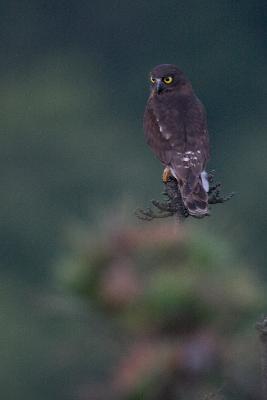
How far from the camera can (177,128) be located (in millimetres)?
5641

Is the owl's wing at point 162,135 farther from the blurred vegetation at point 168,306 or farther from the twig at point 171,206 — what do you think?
the blurred vegetation at point 168,306

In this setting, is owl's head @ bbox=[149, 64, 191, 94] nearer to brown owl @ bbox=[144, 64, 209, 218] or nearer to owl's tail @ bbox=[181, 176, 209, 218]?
brown owl @ bbox=[144, 64, 209, 218]

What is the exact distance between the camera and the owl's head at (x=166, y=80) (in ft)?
20.7

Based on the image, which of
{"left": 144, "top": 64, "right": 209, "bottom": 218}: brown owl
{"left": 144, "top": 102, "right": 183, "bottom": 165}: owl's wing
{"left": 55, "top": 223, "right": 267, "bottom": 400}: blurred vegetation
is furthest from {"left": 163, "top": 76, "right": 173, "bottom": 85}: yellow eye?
{"left": 55, "top": 223, "right": 267, "bottom": 400}: blurred vegetation

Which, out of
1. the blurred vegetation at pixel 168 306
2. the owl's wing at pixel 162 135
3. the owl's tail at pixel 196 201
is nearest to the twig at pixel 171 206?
the owl's tail at pixel 196 201

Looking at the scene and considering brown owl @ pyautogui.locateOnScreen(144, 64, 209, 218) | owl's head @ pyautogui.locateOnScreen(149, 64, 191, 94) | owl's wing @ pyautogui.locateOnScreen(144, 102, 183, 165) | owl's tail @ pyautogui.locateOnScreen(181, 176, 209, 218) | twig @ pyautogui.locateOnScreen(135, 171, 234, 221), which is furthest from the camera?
owl's head @ pyautogui.locateOnScreen(149, 64, 191, 94)

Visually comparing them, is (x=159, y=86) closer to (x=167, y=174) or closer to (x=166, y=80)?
(x=166, y=80)

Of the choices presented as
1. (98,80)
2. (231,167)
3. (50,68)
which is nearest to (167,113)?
(231,167)

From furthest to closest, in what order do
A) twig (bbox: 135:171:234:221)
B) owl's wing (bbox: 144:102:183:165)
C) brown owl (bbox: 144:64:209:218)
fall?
owl's wing (bbox: 144:102:183:165), brown owl (bbox: 144:64:209:218), twig (bbox: 135:171:234:221)

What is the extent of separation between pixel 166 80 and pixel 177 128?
0.76 metres

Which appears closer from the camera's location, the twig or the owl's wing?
the twig

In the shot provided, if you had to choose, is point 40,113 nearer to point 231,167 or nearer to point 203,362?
point 231,167

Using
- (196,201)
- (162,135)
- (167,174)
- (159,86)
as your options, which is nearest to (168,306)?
(196,201)

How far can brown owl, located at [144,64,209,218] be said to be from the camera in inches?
198
